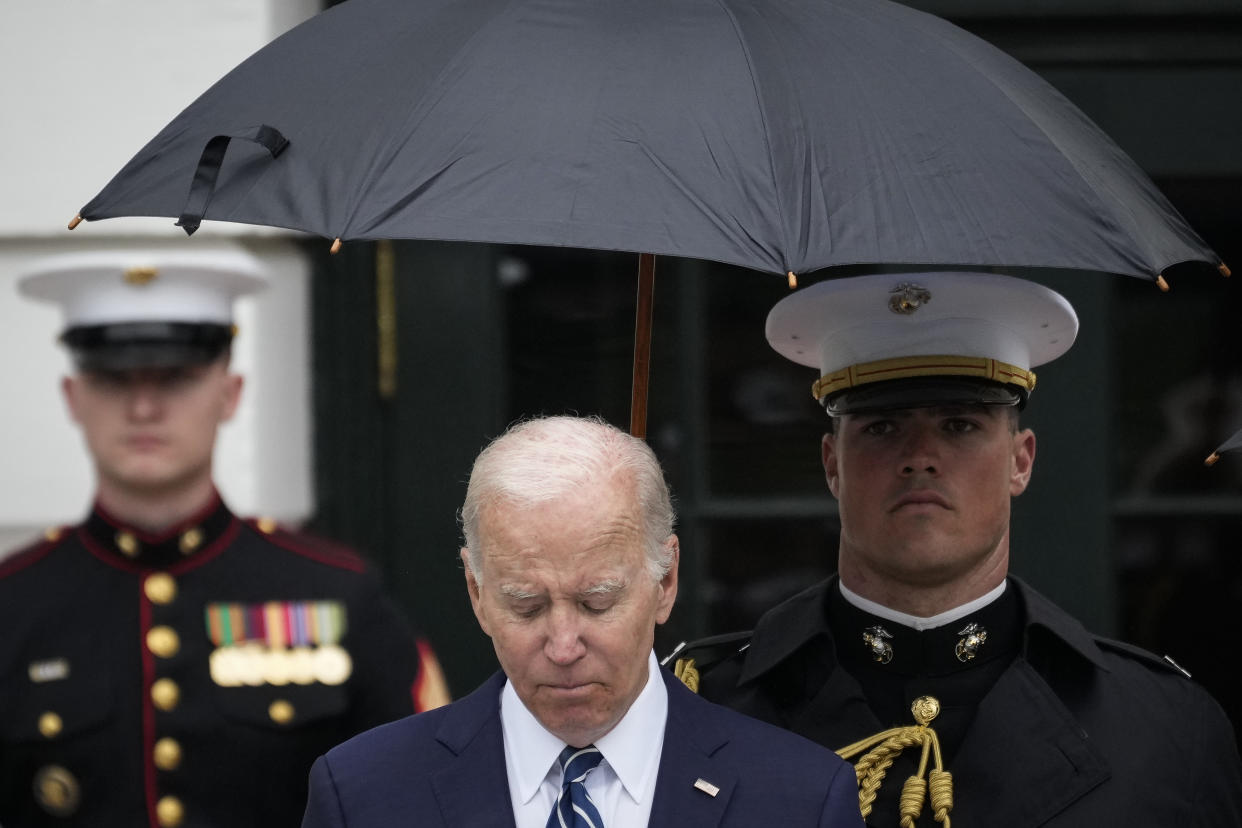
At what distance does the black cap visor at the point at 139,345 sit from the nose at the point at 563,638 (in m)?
1.36

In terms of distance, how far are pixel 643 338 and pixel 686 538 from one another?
153 cm

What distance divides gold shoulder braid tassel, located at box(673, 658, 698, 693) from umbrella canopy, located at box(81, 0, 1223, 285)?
33.7 inches

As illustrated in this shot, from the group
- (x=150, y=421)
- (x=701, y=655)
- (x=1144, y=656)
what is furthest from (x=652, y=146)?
(x=150, y=421)

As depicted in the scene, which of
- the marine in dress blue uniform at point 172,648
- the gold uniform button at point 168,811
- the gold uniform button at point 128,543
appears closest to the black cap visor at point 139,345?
the marine in dress blue uniform at point 172,648

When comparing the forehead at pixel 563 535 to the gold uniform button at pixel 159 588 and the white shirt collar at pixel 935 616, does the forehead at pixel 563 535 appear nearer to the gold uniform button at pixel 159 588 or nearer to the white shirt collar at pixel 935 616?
the white shirt collar at pixel 935 616

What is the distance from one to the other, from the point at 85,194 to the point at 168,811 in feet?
4.41

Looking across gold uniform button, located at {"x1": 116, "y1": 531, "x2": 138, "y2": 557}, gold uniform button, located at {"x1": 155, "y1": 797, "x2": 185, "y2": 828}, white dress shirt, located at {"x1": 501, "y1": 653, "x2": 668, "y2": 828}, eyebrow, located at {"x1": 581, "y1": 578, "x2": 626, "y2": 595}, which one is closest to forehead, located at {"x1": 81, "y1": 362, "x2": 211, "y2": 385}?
gold uniform button, located at {"x1": 116, "y1": 531, "x2": 138, "y2": 557}

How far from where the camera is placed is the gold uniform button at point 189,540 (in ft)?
10.2

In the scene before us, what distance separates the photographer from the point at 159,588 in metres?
3.07

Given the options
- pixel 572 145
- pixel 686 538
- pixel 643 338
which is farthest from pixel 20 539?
pixel 572 145

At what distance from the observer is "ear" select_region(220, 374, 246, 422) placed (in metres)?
3.07

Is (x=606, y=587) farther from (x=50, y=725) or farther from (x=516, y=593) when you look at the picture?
(x=50, y=725)

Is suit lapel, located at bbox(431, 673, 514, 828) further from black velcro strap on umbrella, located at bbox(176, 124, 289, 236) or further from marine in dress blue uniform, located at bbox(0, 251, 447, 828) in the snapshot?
marine in dress blue uniform, located at bbox(0, 251, 447, 828)

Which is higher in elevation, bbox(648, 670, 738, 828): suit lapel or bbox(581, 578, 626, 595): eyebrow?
bbox(581, 578, 626, 595): eyebrow
